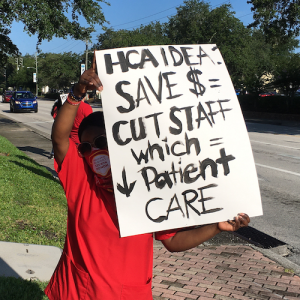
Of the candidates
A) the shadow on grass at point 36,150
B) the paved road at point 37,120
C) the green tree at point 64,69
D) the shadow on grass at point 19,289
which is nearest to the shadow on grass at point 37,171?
the shadow on grass at point 36,150

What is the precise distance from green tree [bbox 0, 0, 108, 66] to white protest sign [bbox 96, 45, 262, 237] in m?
11.8

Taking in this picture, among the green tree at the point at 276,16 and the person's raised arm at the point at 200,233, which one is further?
the green tree at the point at 276,16

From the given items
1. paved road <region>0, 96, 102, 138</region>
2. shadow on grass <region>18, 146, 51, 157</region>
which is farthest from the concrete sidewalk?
paved road <region>0, 96, 102, 138</region>

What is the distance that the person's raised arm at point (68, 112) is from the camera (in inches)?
68.1

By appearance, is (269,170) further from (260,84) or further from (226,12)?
(226,12)

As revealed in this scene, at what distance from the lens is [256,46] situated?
61.1 metres

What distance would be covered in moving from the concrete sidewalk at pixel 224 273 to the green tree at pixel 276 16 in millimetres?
21442

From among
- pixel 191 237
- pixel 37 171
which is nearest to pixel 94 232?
pixel 191 237

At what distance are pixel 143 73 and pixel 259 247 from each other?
355cm

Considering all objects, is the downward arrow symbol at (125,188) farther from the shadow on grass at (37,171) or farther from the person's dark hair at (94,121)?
the shadow on grass at (37,171)

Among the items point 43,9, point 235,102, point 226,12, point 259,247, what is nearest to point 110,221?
point 235,102

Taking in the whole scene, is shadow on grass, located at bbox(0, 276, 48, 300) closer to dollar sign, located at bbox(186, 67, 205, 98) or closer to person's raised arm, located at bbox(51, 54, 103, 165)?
person's raised arm, located at bbox(51, 54, 103, 165)

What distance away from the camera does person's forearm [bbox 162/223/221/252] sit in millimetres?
1917

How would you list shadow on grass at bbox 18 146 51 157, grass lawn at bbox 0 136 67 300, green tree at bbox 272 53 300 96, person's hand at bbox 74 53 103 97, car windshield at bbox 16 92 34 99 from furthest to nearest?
car windshield at bbox 16 92 34 99
green tree at bbox 272 53 300 96
shadow on grass at bbox 18 146 51 157
grass lawn at bbox 0 136 67 300
person's hand at bbox 74 53 103 97
